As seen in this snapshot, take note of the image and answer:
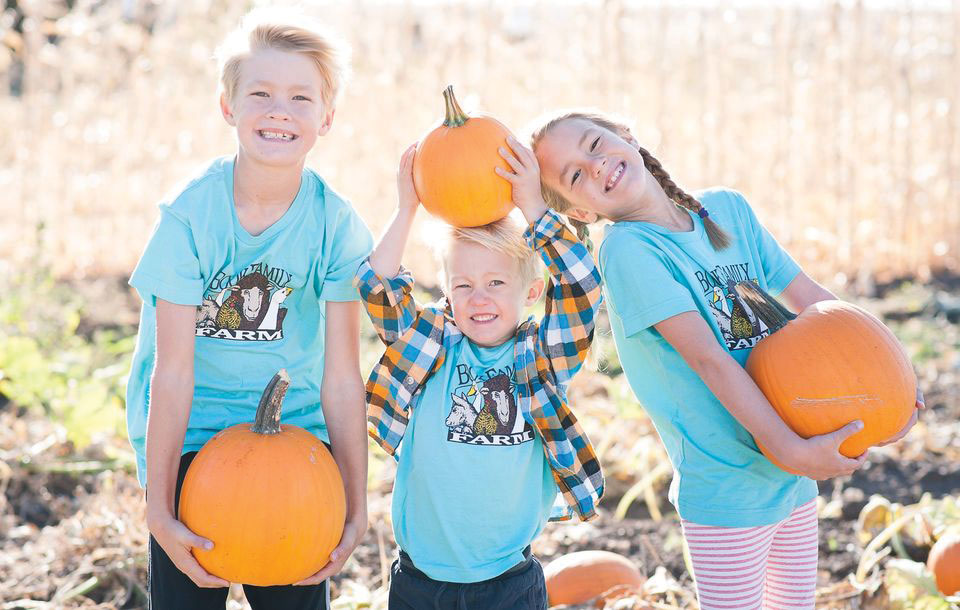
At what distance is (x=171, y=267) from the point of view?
2525mm

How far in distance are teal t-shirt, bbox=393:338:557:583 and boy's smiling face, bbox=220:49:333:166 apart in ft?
2.30

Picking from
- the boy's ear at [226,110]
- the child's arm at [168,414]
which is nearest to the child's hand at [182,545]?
the child's arm at [168,414]

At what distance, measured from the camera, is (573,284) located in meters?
2.59

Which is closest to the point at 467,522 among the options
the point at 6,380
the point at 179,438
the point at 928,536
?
the point at 179,438

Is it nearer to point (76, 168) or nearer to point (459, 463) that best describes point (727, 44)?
point (76, 168)

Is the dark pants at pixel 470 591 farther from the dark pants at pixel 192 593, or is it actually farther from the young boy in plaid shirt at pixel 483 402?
the dark pants at pixel 192 593

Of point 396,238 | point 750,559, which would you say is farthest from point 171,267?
point 750,559

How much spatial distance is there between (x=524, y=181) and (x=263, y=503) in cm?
101

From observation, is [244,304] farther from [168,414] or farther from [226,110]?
[226,110]

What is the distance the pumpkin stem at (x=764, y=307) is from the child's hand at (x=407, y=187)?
88 centimetres

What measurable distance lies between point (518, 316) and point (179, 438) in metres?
0.92

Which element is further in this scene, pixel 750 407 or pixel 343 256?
pixel 343 256

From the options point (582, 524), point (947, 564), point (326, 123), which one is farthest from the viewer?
point (582, 524)

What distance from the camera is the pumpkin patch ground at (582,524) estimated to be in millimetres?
3412
